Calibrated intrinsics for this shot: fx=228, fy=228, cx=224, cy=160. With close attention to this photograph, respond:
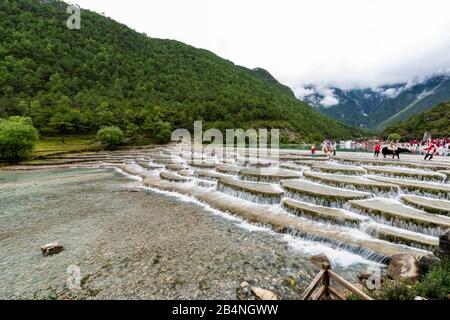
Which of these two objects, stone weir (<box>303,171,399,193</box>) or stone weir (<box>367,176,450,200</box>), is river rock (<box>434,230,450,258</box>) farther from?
stone weir (<box>367,176,450,200</box>)

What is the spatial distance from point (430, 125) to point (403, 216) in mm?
151204

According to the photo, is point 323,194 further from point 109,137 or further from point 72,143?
point 72,143

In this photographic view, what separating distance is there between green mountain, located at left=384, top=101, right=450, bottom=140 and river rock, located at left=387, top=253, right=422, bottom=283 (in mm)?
131971

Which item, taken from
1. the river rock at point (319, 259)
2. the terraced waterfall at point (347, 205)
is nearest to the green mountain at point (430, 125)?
the terraced waterfall at point (347, 205)

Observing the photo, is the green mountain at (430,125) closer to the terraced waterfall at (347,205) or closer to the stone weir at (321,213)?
the terraced waterfall at (347,205)

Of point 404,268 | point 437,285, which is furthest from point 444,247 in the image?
point 437,285

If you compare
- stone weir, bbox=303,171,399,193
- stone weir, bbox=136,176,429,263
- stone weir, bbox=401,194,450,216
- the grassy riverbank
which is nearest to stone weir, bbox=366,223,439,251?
stone weir, bbox=136,176,429,263

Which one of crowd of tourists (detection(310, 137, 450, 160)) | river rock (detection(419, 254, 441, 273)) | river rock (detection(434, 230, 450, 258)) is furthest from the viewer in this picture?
crowd of tourists (detection(310, 137, 450, 160))

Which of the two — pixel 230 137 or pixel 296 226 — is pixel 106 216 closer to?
pixel 296 226

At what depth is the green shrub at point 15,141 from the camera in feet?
138

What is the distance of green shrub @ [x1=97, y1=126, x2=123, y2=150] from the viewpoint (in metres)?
62.1

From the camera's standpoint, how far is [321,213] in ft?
43.3

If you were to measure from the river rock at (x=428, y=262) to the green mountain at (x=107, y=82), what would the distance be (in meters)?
80.0
